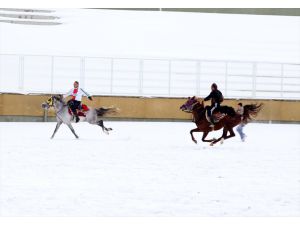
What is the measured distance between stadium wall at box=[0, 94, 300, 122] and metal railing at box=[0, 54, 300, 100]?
0.40 metres

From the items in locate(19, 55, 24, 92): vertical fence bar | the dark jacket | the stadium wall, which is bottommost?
the stadium wall

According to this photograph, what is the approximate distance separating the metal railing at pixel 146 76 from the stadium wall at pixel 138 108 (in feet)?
1.31

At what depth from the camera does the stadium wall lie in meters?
23.5

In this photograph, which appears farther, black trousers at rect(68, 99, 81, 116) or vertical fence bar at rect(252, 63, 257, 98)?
vertical fence bar at rect(252, 63, 257, 98)

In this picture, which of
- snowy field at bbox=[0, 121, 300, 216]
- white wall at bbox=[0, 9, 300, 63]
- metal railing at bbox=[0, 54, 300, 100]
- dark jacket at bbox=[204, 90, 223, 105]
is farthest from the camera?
white wall at bbox=[0, 9, 300, 63]

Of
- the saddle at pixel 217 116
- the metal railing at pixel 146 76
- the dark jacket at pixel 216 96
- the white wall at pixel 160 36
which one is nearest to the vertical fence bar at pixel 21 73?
the metal railing at pixel 146 76

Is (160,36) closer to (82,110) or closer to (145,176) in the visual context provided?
(82,110)

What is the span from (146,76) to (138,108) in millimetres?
1509

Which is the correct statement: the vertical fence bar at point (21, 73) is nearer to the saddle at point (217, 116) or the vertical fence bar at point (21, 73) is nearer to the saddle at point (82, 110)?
the saddle at point (82, 110)

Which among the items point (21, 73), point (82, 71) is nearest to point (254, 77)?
point (82, 71)

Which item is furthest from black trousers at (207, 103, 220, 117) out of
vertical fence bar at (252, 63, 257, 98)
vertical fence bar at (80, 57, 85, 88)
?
vertical fence bar at (252, 63, 257, 98)

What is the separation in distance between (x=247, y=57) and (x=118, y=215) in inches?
822

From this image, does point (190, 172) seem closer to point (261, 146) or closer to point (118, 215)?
point (118, 215)

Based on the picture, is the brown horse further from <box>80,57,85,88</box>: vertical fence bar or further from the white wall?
the white wall
